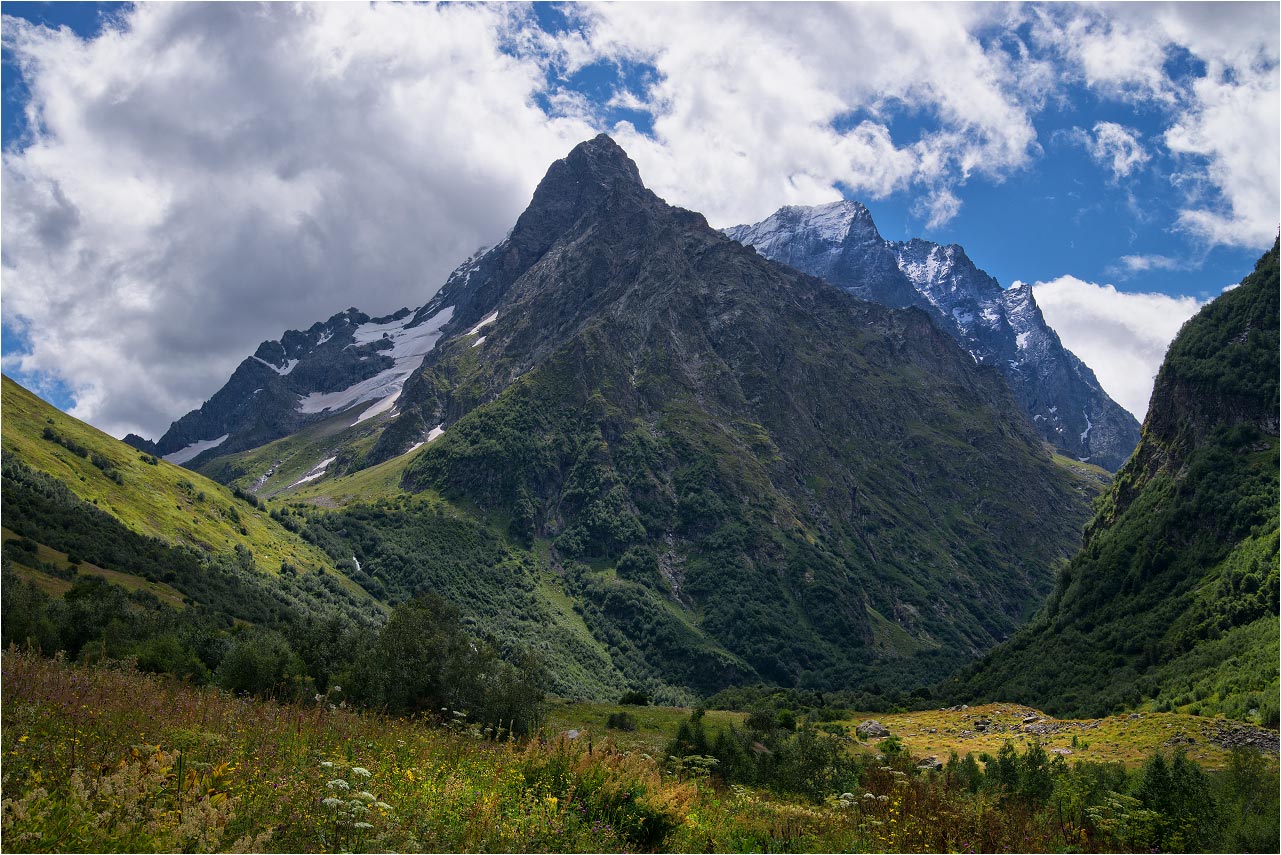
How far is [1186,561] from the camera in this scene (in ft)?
352

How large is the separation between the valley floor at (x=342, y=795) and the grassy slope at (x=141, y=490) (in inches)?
5579

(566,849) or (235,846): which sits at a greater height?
(235,846)

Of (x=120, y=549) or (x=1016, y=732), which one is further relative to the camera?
(x=120, y=549)

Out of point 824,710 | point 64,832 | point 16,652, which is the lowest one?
point 824,710

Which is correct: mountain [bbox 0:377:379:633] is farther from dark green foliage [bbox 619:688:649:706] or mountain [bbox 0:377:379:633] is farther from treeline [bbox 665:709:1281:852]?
treeline [bbox 665:709:1281:852]

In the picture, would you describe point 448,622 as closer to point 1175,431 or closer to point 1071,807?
point 1071,807

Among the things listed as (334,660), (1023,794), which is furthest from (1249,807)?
(334,660)

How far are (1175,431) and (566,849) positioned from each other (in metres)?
154

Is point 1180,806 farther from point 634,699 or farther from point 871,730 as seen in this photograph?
point 634,699

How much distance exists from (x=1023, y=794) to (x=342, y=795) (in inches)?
1006

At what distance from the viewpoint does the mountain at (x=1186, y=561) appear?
8344 cm

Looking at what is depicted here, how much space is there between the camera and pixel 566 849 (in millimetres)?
11594

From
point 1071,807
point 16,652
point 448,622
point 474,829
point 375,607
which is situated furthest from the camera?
point 375,607

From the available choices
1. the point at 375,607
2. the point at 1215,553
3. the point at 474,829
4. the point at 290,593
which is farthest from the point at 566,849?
the point at 375,607
